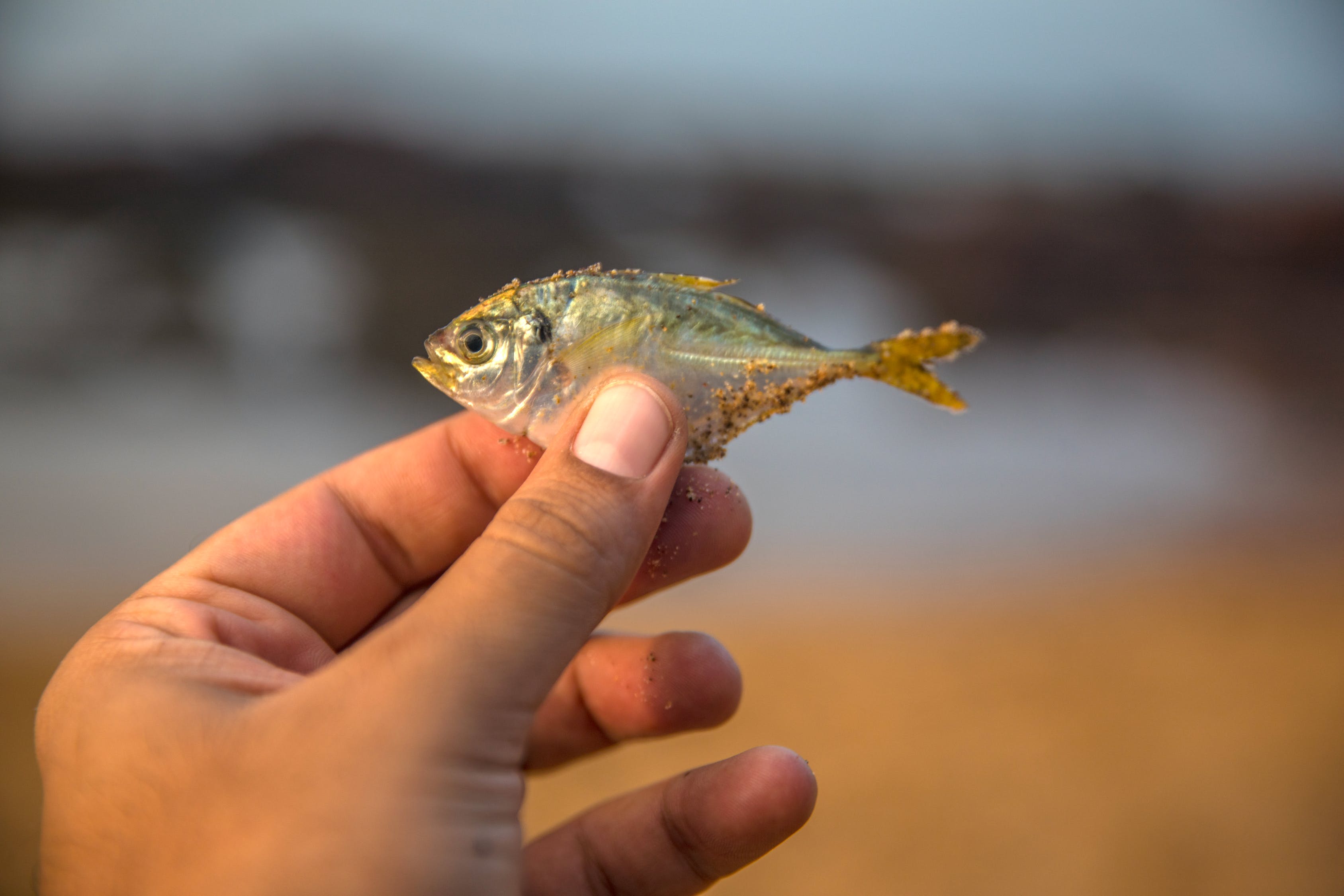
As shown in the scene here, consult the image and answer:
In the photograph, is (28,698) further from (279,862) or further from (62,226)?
(62,226)

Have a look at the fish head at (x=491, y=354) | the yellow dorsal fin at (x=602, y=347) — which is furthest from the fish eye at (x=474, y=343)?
the yellow dorsal fin at (x=602, y=347)

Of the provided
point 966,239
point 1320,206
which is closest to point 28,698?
point 966,239

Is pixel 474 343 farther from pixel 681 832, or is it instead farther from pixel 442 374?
pixel 681 832

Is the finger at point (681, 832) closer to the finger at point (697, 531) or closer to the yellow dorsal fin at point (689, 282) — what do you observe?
the finger at point (697, 531)

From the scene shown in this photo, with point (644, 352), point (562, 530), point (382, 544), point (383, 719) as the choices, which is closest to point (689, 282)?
point (644, 352)

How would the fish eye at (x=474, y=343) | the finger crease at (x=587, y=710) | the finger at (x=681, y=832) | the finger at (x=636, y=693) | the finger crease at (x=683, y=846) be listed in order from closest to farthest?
the fish eye at (x=474, y=343), the finger at (x=681, y=832), the finger crease at (x=683, y=846), the finger at (x=636, y=693), the finger crease at (x=587, y=710)

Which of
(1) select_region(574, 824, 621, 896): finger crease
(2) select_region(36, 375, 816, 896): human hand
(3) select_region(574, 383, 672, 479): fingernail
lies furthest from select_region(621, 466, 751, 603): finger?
(1) select_region(574, 824, 621, 896): finger crease
